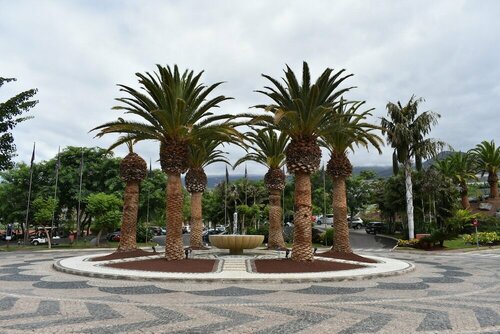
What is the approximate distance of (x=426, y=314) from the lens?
29.0 ft

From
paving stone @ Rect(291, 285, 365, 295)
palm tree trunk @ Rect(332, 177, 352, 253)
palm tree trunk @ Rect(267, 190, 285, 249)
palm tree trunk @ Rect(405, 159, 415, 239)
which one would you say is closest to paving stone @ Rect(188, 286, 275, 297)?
paving stone @ Rect(291, 285, 365, 295)

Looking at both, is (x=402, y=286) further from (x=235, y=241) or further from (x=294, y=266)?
(x=235, y=241)

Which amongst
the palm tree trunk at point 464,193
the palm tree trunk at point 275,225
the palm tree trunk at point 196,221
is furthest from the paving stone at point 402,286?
the palm tree trunk at point 464,193

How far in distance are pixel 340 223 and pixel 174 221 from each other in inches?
383

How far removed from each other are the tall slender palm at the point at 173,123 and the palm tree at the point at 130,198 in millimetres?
3623

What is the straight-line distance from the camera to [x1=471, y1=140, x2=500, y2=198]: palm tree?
198 feet

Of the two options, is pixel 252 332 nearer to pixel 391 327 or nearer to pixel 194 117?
pixel 391 327

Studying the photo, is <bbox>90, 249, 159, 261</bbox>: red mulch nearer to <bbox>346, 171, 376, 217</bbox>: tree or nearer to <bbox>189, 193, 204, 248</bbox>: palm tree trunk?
<bbox>189, 193, 204, 248</bbox>: palm tree trunk

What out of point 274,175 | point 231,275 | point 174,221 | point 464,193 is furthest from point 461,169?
point 231,275

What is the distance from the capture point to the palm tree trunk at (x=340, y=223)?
904 inches

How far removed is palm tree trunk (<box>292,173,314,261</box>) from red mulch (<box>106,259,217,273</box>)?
3879 mm

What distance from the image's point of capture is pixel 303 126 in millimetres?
19219

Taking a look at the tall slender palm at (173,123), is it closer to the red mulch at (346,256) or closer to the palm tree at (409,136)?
the red mulch at (346,256)

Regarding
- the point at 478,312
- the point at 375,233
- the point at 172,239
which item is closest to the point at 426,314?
the point at 478,312
